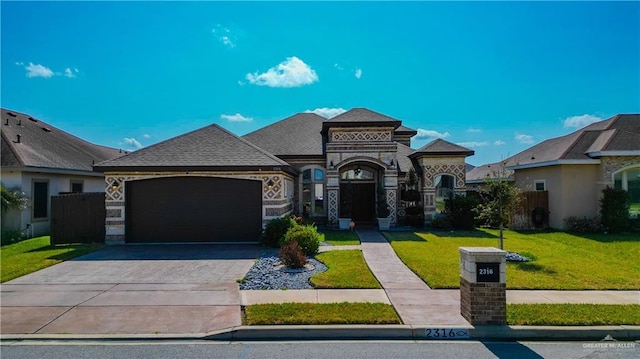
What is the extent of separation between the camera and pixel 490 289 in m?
5.68

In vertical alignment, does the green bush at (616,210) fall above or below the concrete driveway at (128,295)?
above

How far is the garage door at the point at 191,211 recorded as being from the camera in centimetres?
1352

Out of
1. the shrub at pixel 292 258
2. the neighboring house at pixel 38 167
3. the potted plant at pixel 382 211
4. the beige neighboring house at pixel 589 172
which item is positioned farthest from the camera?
the potted plant at pixel 382 211

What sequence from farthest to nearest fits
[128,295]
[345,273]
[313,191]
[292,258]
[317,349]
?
[313,191] < [292,258] < [345,273] < [128,295] < [317,349]

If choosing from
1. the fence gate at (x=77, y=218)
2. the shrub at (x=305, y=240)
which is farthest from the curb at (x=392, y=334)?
the fence gate at (x=77, y=218)

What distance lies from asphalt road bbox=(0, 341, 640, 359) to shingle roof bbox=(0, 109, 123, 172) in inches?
517

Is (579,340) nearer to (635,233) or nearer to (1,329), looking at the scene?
(1,329)

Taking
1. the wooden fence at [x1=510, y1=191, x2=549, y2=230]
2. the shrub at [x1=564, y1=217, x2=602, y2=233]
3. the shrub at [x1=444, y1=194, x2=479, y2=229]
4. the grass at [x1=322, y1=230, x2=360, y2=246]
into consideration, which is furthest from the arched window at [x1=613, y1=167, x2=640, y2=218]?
the grass at [x1=322, y1=230, x2=360, y2=246]

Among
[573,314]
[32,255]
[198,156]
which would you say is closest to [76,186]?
[32,255]

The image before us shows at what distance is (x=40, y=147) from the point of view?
17266 millimetres

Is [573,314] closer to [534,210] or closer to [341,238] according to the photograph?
[341,238]

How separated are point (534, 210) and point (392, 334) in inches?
620

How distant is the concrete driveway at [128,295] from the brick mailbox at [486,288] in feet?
12.7

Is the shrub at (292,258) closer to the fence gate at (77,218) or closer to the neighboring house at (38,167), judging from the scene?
the fence gate at (77,218)
